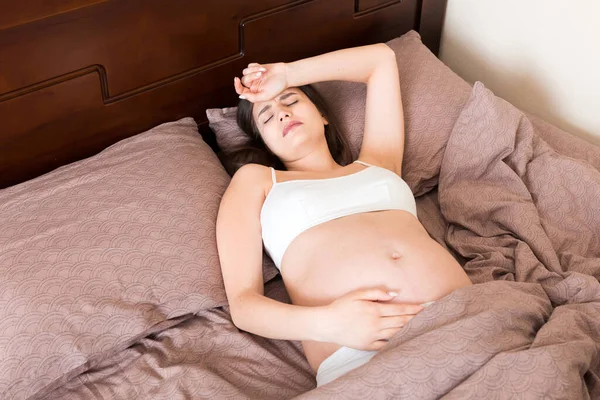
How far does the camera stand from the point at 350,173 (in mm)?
1690

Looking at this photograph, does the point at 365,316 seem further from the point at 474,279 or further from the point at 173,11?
the point at 173,11

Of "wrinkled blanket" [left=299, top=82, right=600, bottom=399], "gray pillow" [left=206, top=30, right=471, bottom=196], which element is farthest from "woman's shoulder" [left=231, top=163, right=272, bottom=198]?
"wrinkled blanket" [left=299, top=82, right=600, bottom=399]

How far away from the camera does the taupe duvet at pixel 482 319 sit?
1.20 m

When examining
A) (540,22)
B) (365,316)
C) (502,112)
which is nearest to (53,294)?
(365,316)

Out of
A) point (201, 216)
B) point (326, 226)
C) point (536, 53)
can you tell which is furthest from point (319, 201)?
point (536, 53)

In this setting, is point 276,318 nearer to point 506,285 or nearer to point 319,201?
point 319,201

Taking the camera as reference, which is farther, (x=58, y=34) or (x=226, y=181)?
(x=226, y=181)

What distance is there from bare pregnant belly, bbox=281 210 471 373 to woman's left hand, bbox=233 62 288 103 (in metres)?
0.40

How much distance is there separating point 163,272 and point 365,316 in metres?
0.46

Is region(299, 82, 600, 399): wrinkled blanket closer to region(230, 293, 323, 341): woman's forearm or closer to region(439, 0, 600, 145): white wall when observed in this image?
region(230, 293, 323, 341): woman's forearm

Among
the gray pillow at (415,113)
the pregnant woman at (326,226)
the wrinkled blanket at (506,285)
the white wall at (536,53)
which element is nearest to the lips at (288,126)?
the pregnant woman at (326,226)

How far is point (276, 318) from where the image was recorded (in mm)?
1414

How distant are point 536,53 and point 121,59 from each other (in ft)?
4.48

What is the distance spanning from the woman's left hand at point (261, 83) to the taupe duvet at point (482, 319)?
0.49 metres
